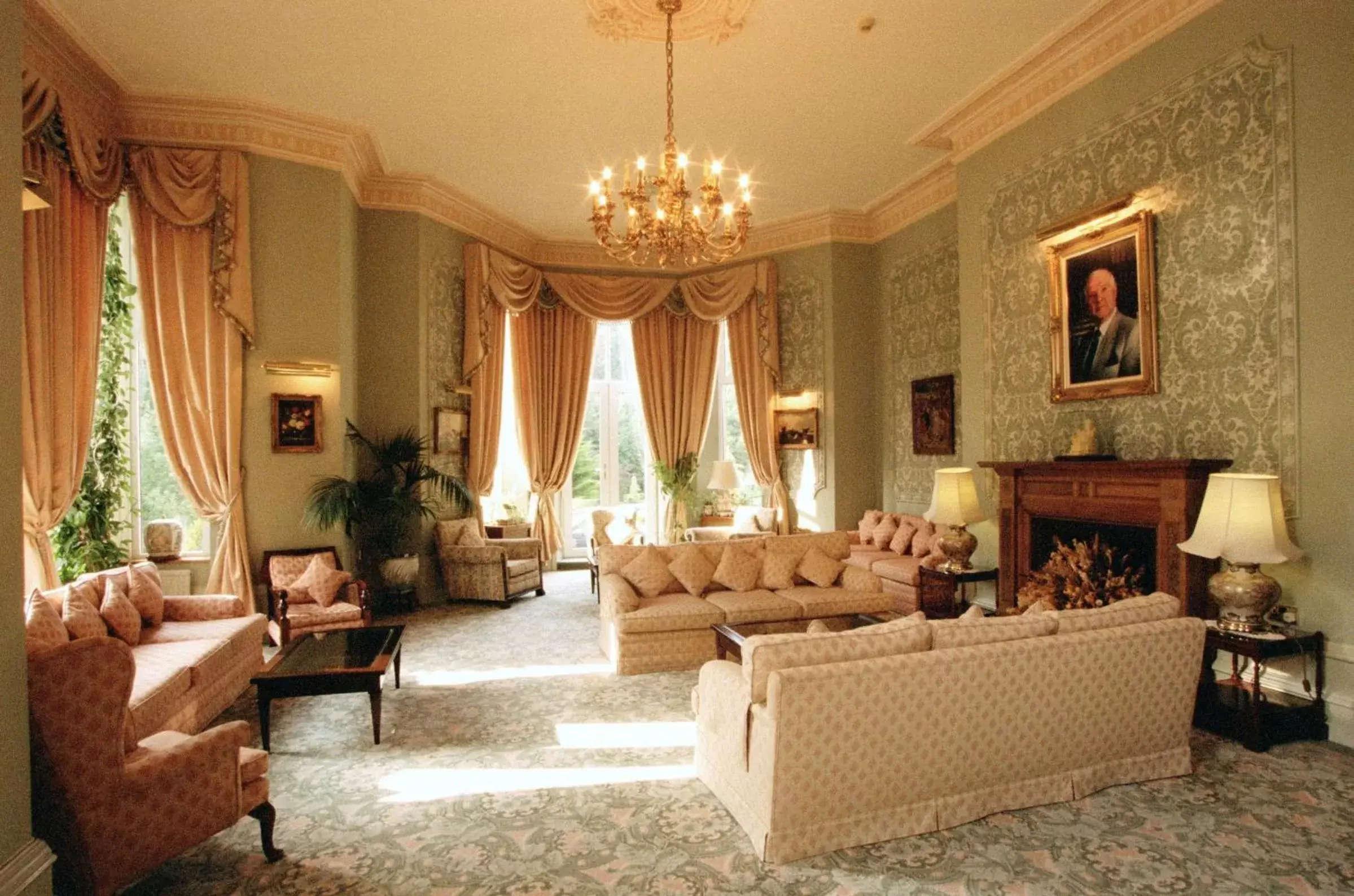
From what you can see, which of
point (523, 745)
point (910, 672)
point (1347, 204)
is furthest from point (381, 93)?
point (1347, 204)

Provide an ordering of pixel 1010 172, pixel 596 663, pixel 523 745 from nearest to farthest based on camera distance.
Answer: pixel 523 745 < pixel 596 663 < pixel 1010 172

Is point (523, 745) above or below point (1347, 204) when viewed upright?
below

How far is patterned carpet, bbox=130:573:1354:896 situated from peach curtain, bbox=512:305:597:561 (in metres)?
5.02

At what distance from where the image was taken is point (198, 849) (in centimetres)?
282

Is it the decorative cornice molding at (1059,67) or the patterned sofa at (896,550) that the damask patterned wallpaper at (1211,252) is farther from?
the patterned sofa at (896,550)

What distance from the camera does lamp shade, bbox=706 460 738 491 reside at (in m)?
8.70

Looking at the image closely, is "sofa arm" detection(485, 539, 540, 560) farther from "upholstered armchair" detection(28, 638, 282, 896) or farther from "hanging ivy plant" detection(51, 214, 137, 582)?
"upholstered armchair" detection(28, 638, 282, 896)

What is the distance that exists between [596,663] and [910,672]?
119 inches

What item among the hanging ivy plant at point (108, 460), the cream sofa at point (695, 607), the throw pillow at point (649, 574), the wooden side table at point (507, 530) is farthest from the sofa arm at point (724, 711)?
the wooden side table at point (507, 530)

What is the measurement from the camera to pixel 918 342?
307 inches

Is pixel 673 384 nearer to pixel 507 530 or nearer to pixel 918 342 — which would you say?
pixel 507 530

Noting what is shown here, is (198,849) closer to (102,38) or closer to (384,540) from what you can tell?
(384,540)

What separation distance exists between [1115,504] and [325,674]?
483 cm

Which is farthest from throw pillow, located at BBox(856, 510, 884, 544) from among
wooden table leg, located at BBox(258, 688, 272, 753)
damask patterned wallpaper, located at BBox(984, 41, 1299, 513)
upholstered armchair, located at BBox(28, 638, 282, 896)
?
upholstered armchair, located at BBox(28, 638, 282, 896)
